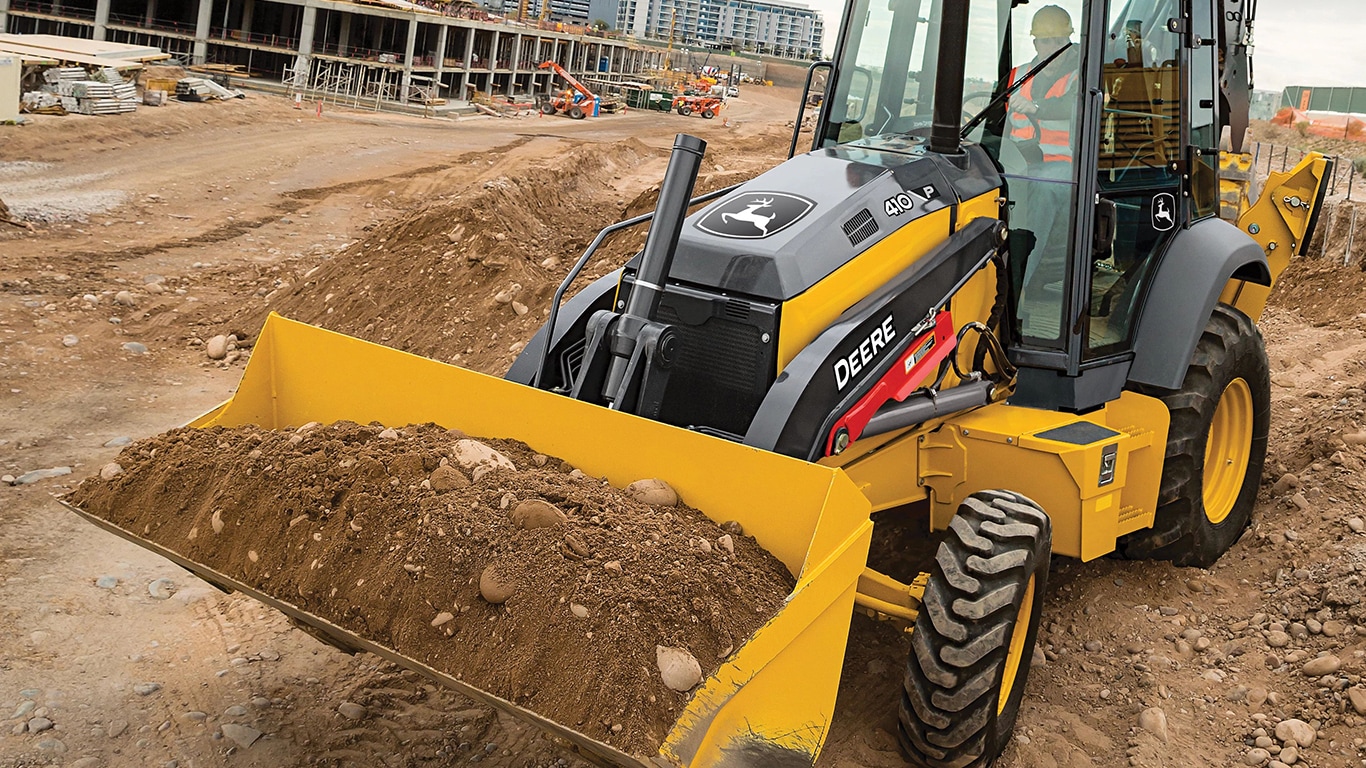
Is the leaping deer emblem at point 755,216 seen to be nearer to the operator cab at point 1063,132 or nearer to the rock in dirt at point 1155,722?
the operator cab at point 1063,132

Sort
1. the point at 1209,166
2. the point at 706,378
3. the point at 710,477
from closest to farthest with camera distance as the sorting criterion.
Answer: the point at 710,477
the point at 706,378
the point at 1209,166

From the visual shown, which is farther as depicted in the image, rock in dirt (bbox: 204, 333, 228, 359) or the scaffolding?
the scaffolding

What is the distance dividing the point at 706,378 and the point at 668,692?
4.74ft

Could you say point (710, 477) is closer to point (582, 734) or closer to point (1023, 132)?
point (582, 734)

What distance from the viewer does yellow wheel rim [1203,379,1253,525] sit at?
6.06 meters

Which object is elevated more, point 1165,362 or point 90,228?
point 1165,362

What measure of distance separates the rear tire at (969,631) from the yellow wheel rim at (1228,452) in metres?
2.39

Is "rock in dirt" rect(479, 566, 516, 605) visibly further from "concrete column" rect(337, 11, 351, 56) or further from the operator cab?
"concrete column" rect(337, 11, 351, 56)

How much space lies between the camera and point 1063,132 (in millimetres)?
4875

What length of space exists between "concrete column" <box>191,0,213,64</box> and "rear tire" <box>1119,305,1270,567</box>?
140ft

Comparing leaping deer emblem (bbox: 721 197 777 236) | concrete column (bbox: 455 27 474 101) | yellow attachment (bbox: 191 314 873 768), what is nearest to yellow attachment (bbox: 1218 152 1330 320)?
leaping deer emblem (bbox: 721 197 777 236)

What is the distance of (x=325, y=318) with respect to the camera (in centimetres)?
985

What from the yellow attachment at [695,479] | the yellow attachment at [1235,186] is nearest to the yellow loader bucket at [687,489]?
the yellow attachment at [695,479]

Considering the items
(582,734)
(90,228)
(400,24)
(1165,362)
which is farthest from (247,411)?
(400,24)
